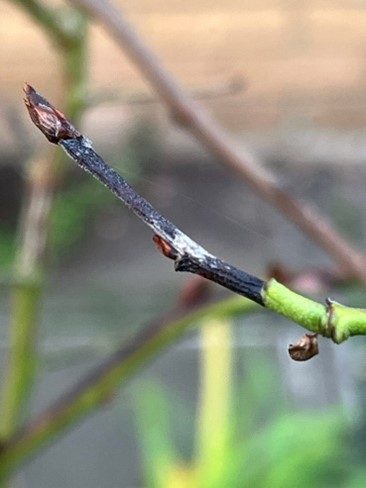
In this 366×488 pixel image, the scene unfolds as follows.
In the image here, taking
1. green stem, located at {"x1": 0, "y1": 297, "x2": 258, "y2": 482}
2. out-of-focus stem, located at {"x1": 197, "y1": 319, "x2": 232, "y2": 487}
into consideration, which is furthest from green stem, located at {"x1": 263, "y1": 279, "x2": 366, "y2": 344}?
out-of-focus stem, located at {"x1": 197, "y1": 319, "x2": 232, "y2": 487}

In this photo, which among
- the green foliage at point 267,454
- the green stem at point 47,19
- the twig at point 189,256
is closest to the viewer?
the twig at point 189,256

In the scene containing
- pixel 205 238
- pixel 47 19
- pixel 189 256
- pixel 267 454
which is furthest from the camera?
pixel 205 238

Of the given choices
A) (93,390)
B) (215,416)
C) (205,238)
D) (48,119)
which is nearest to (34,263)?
(93,390)

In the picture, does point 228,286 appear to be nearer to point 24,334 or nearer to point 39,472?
point 24,334

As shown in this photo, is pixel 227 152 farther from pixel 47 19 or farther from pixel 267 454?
pixel 267 454

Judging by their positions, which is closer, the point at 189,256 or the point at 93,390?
the point at 189,256

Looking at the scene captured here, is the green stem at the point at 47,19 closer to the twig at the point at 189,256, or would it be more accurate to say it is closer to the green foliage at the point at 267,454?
the twig at the point at 189,256

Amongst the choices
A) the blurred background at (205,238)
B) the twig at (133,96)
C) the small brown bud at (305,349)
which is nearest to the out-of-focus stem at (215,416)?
the blurred background at (205,238)
